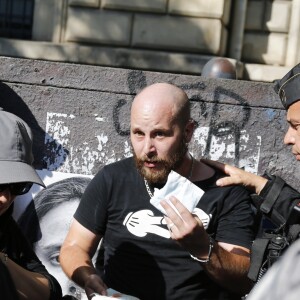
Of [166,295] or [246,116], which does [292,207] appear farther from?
[246,116]

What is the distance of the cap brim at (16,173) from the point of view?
2.76 m

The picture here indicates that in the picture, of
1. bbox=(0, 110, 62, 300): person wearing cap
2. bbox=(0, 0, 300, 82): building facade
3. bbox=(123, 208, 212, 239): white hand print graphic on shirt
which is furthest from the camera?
bbox=(0, 0, 300, 82): building facade

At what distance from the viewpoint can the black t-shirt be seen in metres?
3.29

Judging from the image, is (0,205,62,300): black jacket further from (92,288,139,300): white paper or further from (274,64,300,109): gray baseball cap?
(274,64,300,109): gray baseball cap

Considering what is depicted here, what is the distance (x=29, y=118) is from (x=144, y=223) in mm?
1195

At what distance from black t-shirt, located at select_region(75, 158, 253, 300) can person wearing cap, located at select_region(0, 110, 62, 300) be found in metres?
0.50

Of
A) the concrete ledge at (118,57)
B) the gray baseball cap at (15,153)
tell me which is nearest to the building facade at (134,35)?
the concrete ledge at (118,57)

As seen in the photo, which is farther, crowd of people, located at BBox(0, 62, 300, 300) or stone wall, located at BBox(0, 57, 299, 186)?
stone wall, located at BBox(0, 57, 299, 186)

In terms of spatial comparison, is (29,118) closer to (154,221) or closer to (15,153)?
(154,221)

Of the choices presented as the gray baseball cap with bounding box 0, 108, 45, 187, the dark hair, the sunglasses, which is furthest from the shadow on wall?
the sunglasses

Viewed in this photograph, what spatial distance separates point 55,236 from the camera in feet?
13.6

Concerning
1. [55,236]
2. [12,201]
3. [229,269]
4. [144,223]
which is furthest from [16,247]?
[55,236]

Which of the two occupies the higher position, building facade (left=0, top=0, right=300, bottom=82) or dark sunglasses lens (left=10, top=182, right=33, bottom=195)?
building facade (left=0, top=0, right=300, bottom=82)

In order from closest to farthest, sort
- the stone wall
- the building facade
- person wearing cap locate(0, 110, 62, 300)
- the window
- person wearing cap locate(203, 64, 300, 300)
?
person wearing cap locate(0, 110, 62, 300) → person wearing cap locate(203, 64, 300, 300) → the stone wall → the building facade → the window
